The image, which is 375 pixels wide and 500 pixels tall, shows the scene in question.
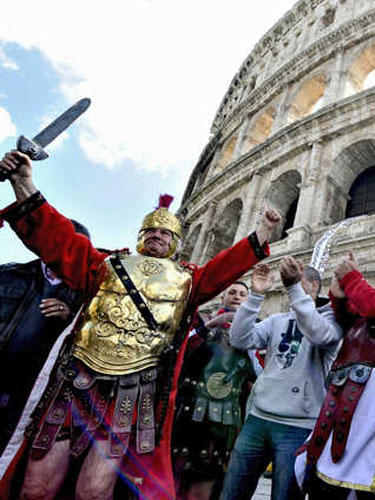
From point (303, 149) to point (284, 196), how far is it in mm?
1605

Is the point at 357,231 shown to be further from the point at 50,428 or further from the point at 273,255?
the point at 50,428

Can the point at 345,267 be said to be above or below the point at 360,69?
below

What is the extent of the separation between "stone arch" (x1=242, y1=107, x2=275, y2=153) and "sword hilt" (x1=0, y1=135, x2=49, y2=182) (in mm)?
13970

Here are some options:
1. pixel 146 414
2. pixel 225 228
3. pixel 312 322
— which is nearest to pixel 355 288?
pixel 312 322

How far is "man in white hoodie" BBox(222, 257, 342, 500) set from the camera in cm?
218

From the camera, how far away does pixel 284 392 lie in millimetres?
2322

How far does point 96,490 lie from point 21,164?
1883 millimetres

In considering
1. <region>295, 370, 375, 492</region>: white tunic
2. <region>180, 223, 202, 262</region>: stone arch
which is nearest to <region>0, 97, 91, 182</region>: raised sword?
<region>295, 370, 375, 492</region>: white tunic

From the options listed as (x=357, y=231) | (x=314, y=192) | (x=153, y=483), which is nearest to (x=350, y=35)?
(x=314, y=192)

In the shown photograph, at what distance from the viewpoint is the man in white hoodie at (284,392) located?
218 centimetres

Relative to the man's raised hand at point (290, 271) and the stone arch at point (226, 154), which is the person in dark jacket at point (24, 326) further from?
the stone arch at point (226, 154)

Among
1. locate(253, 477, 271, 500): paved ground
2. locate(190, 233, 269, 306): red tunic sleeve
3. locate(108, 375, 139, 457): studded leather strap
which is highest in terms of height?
locate(190, 233, 269, 306): red tunic sleeve

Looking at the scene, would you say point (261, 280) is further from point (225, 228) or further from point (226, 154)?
point (226, 154)

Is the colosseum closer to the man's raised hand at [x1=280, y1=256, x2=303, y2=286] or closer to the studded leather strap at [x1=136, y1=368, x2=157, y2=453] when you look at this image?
the man's raised hand at [x1=280, y1=256, x2=303, y2=286]
